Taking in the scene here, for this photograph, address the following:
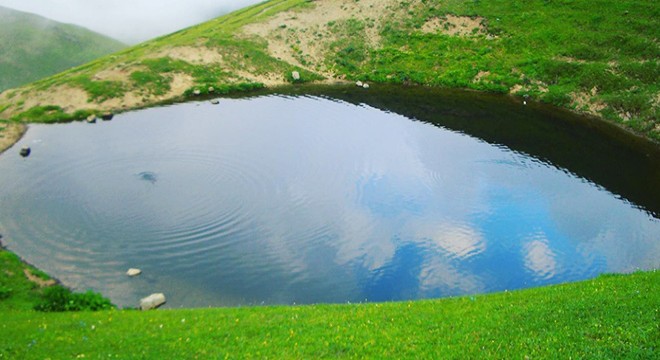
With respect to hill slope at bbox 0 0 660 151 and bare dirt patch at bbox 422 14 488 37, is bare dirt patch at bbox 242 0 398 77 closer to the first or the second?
hill slope at bbox 0 0 660 151

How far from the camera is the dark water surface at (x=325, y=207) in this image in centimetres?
3894

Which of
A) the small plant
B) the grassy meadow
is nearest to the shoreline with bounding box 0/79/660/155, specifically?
the grassy meadow

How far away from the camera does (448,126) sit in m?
73.6

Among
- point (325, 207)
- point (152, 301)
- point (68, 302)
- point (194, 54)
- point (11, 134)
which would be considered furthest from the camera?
point (194, 54)

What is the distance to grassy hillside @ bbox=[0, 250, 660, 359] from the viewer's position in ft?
75.3

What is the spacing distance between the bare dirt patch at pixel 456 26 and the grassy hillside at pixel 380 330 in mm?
83318

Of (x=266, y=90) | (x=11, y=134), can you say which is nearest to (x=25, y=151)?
(x=11, y=134)

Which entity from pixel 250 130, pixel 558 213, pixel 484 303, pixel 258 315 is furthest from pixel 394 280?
pixel 250 130

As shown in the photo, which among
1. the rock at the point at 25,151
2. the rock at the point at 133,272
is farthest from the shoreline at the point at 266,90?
the rock at the point at 133,272

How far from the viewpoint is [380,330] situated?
84.7ft

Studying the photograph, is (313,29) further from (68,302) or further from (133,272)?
(68,302)

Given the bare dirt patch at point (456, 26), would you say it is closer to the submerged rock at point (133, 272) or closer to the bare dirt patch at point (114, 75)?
the bare dirt patch at point (114, 75)

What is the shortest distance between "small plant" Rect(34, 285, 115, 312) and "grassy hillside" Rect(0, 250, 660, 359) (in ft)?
3.78

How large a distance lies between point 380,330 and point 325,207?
77.9 ft
